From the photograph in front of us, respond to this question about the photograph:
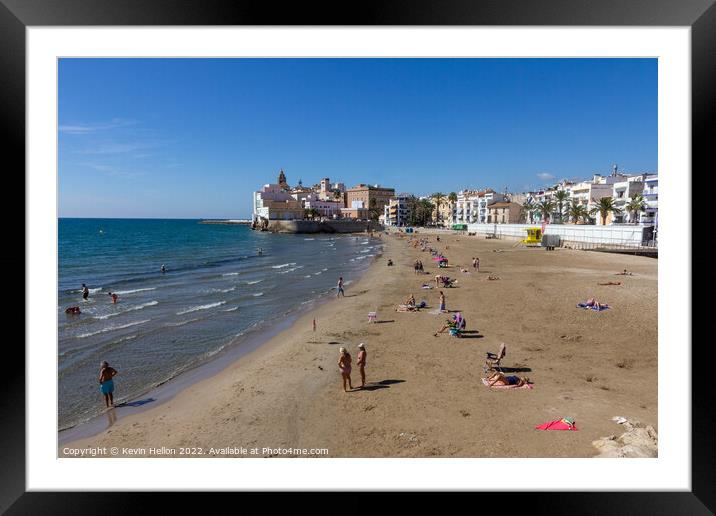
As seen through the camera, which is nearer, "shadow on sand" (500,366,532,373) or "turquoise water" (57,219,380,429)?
"shadow on sand" (500,366,532,373)

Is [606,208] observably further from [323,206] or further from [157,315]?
[323,206]

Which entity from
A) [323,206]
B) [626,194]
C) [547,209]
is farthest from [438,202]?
[626,194]

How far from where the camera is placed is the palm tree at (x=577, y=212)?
4669 centimetres

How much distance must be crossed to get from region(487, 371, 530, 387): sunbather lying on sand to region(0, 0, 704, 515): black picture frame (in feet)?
12.0

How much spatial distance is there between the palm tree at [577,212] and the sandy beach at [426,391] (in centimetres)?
3852

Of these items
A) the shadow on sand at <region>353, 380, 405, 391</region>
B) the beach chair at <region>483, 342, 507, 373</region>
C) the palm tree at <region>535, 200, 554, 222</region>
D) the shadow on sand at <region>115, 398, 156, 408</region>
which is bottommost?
the shadow on sand at <region>115, 398, 156, 408</region>

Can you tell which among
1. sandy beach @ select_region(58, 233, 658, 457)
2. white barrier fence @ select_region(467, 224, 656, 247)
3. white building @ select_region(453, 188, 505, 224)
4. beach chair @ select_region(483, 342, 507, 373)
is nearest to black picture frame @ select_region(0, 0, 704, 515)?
sandy beach @ select_region(58, 233, 658, 457)

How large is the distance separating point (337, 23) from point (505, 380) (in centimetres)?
608

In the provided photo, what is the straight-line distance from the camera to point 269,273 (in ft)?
86.2

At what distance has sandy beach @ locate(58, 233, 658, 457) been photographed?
513 cm

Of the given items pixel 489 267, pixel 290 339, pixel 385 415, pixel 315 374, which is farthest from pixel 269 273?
pixel 385 415

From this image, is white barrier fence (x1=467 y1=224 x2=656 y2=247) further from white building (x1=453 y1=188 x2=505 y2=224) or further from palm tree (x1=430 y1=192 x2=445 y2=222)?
palm tree (x1=430 y1=192 x2=445 y2=222)

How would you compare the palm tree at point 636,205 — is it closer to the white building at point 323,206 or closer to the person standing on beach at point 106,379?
the person standing on beach at point 106,379

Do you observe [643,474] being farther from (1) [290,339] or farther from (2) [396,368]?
(1) [290,339]
